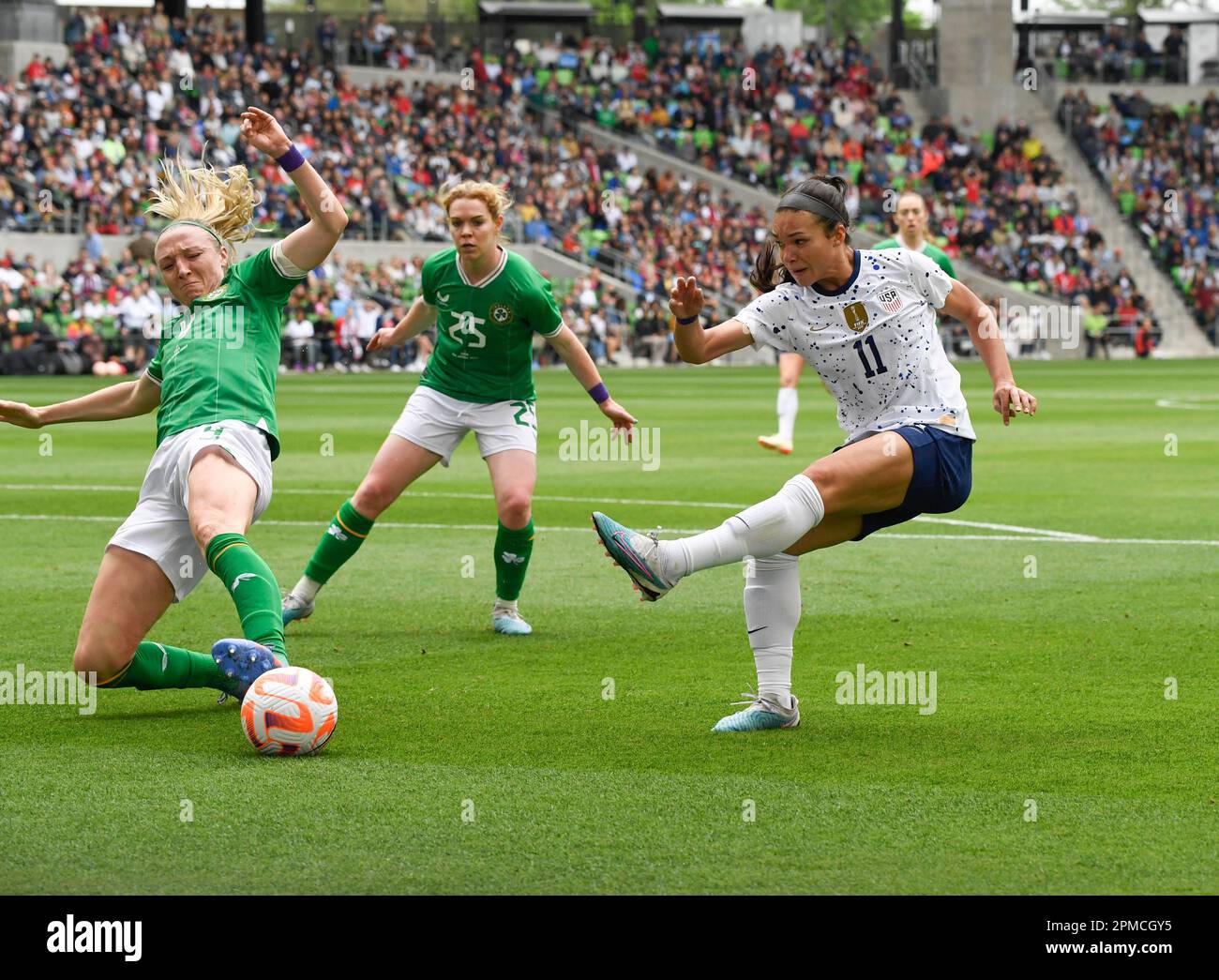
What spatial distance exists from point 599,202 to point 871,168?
9813mm

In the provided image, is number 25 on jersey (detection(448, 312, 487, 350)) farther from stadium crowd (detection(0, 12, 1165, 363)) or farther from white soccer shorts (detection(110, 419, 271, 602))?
stadium crowd (detection(0, 12, 1165, 363))

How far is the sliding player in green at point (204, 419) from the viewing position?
21.3 feet

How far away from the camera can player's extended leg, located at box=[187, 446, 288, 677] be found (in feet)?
20.2

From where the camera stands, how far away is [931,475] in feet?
21.5

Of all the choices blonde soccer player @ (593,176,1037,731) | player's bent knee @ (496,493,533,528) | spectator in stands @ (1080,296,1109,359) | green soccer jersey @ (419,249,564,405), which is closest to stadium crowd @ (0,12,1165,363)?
spectator in stands @ (1080,296,1109,359)

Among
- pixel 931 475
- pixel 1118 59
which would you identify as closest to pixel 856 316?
pixel 931 475

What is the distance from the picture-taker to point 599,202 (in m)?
47.5

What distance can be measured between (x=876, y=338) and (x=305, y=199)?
6.96ft

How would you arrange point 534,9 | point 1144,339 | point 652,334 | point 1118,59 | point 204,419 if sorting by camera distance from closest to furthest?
1. point 204,419
2. point 652,334
3. point 1144,339
4. point 534,9
5. point 1118,59

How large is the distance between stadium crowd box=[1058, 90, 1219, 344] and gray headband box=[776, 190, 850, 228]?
47877 millimetres

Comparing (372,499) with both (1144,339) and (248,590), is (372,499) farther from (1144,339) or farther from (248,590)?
(1144,339)

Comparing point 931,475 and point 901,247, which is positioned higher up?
point 901,247

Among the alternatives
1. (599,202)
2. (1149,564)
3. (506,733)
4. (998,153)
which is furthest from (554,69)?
(506,733)
